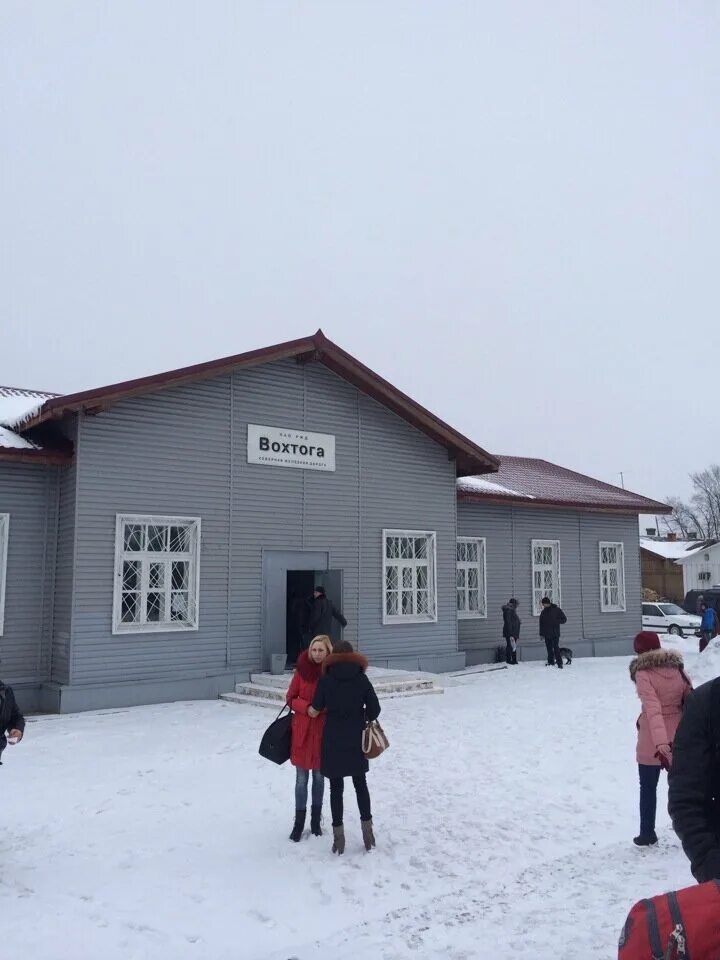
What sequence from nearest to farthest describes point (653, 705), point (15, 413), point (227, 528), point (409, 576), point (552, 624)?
point (653, 705), point (15, 413), point (227, 528), point (409, 576), point (552, 624)

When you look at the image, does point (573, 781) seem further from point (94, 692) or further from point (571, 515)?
point (571, 515)

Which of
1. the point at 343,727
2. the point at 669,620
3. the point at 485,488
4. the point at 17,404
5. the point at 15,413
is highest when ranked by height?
the point at 17,404

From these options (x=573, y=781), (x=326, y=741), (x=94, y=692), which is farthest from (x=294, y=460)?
(x=326, y=741)

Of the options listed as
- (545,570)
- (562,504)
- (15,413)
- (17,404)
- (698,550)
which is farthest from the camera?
(698,550)

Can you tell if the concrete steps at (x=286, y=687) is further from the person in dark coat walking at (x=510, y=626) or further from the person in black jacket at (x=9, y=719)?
the person in black jacket at (x=9, y=719)

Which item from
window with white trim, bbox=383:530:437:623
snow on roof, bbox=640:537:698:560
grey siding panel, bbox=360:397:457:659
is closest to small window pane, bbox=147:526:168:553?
grey siding panel, bbox=360:397:457:659

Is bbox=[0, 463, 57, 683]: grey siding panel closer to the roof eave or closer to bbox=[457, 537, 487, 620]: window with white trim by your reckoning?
the roof eave

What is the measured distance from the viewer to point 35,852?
580cm

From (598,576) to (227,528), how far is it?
10.8 metres

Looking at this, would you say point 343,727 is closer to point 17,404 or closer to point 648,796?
point 648,796

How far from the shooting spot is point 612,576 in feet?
68.3

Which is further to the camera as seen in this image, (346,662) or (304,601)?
(304,601)

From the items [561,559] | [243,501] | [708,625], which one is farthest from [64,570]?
[708,625]

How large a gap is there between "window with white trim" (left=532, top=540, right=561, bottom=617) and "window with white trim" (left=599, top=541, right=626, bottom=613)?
168cm
